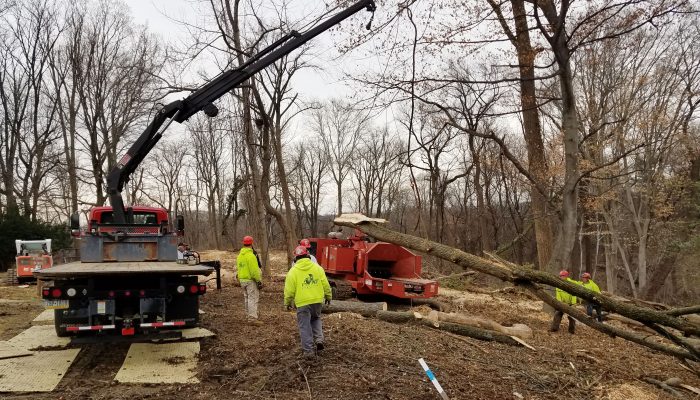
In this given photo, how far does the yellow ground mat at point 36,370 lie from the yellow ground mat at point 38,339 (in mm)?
410

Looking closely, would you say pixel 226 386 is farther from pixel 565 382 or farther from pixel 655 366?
pixel 655 366

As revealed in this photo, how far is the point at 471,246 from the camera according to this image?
3944 cm

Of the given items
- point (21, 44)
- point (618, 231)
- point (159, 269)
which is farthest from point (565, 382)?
point (21, 44)

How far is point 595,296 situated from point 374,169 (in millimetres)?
49659

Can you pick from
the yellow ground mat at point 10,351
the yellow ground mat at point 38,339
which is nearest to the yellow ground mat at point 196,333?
the yellow ground mat at point 38,339

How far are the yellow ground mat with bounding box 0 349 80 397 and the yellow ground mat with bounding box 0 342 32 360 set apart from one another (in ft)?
0.44

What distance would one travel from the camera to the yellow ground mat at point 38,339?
8.20 metres

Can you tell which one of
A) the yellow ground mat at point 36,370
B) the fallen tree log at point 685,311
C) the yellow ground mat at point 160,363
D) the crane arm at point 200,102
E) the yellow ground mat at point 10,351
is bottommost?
the yellow ground mat at point 160,363

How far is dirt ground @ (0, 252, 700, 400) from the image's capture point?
5969mm

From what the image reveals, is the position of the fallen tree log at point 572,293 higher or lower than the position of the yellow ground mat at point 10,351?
higher

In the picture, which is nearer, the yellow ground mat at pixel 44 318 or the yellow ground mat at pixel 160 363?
the yellow ground mat at pixel 160 363

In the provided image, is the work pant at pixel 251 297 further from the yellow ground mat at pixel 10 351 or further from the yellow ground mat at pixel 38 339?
the yellow ground mat at pixel 10 351

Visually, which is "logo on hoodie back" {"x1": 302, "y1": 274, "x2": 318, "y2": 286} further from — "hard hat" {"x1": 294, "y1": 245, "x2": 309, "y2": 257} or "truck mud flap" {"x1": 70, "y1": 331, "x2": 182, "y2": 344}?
"truck mud flap" {"x1": 70, "y1": 331, "x2": 182, "y2": 344}

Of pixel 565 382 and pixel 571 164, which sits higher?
pixel 571 164
